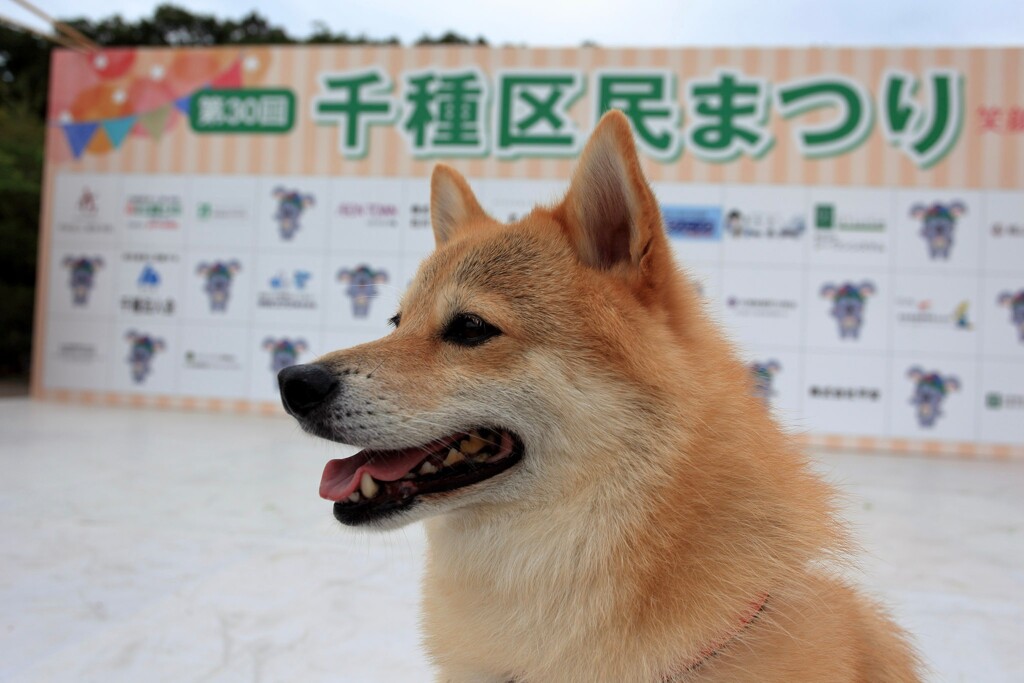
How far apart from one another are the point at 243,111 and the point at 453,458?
8.49 meters

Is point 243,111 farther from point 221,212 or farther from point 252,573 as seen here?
point 252,573

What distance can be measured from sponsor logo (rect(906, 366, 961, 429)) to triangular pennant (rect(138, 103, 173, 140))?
930cm

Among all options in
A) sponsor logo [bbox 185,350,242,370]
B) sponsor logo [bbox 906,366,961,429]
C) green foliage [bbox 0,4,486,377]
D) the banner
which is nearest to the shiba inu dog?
the banner

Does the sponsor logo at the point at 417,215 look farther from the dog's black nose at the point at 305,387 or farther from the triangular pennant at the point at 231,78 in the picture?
the dog's black nose at the point at 305,387

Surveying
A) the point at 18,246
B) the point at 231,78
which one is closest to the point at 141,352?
the point at 231,78

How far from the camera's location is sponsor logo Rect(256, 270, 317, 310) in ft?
28.2

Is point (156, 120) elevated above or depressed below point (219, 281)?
above

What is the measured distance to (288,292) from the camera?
862cm

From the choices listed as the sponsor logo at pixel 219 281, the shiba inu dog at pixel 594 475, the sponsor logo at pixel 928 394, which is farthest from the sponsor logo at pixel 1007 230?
the sponsor logo at pixel 219 281

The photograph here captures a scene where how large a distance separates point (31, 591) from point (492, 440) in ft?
7.47

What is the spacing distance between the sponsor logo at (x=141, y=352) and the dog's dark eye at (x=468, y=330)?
328 inches

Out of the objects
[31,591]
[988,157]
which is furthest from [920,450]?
[31,591]

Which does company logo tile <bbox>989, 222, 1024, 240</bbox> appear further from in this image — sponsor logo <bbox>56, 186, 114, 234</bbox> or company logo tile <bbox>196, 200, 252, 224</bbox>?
sponsor logo <bbox>56, 186, 114, 234</bbox>

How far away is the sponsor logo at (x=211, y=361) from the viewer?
870 centimetres
